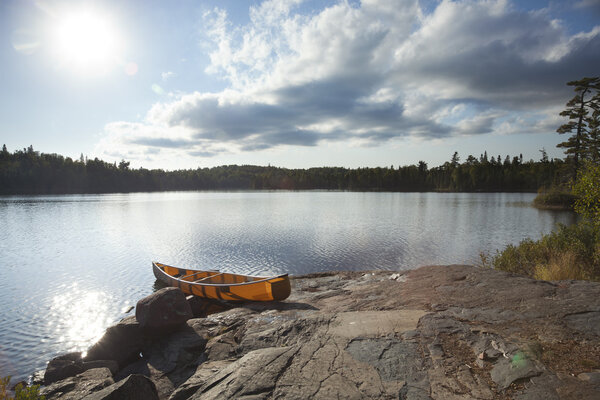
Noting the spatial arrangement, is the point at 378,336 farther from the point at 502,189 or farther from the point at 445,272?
the point at 502,189

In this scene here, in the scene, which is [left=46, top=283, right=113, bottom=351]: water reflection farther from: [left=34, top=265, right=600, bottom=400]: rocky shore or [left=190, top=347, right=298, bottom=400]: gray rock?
[left=190, top=347, right=298, bottom=400]: gray rock

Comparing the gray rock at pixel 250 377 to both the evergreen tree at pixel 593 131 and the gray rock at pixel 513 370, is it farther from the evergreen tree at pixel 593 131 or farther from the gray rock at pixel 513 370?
the evergreen tree at pixel 593 131

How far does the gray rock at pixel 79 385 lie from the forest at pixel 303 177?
12058cm

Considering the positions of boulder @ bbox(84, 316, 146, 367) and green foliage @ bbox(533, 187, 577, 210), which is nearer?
boulder @ bbox(84, 316, 146, 367)

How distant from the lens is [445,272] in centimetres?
1134

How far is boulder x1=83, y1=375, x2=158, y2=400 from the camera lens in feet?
16.5

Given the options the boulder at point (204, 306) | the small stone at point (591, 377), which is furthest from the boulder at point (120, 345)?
the small stone at point (591, 377)

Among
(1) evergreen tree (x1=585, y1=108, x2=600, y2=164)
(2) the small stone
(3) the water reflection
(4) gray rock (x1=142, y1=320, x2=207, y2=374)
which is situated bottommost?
(3) the water reflection

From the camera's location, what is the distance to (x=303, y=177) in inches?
7131

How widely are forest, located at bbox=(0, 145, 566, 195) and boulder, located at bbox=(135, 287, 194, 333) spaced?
118 metres

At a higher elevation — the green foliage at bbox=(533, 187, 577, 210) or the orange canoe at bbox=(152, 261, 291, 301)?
the green foliage at bbox=(533, 187, 577, 210)

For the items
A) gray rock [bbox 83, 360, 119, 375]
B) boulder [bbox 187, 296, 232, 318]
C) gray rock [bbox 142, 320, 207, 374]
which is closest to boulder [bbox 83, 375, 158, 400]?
gray rock [bbox 142, 320, 207, 374]

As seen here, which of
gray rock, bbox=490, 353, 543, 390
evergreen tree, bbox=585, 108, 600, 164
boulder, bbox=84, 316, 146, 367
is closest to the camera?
gray rock, bbox=490, 353, 543, 390

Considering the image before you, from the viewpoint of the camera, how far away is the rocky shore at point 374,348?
4.61 meters
